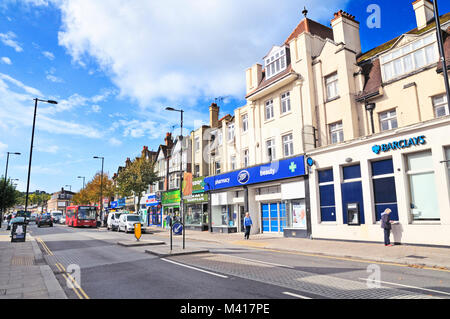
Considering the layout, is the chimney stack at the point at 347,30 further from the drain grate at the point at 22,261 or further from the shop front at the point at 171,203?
the shop front at the point at 171,203

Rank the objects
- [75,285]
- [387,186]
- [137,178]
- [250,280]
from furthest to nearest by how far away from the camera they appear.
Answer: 1. [137,178]
2. [387,186]
3. [250,280]
4. [75,285]

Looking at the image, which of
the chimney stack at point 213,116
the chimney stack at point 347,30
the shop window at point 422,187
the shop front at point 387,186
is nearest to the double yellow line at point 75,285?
the shop front at point 387,186

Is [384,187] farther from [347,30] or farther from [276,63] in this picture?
[276,63]

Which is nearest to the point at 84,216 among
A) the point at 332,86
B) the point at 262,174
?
the point at 262,174

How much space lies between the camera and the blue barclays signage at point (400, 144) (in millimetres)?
14453

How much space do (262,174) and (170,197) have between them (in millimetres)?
20405

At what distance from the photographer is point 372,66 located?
19.3 m

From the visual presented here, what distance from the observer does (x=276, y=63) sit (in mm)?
24328

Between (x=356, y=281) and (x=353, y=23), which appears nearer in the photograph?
(x=356, y=281)

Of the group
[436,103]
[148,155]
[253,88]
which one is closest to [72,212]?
[148,155]

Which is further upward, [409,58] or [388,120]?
[409,58]

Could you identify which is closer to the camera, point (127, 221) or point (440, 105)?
point (440, 105)
